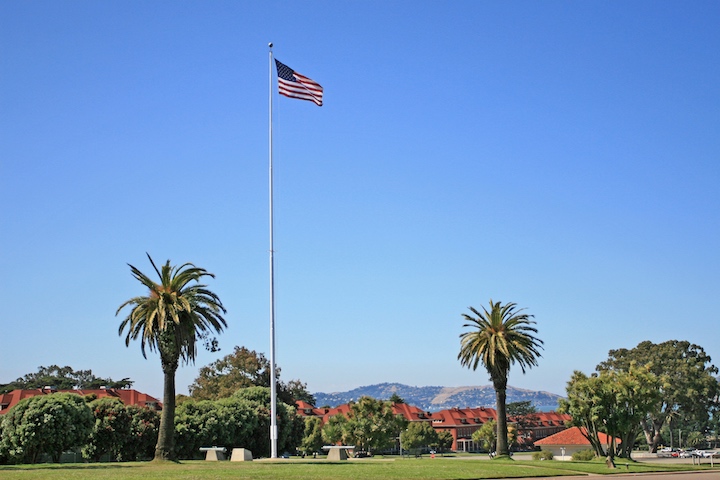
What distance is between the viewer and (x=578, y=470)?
1961 inches

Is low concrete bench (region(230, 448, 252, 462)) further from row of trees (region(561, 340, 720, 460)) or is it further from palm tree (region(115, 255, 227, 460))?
row of trees (region(561, 340, 720, 460))

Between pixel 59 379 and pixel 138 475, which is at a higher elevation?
pixel 59 379

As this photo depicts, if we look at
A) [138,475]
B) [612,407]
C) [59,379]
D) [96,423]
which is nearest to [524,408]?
[59,379]

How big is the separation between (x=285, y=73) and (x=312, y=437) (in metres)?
75.2

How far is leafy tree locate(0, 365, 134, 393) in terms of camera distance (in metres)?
144

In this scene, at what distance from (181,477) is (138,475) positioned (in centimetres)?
242

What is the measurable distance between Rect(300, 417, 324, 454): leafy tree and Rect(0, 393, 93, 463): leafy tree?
5697cm

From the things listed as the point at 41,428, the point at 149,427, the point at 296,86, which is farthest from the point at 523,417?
the point at 296,86

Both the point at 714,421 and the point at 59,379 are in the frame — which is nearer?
the point at 714,421

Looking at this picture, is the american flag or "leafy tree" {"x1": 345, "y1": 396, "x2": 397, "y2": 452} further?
"leafy tree" {"x1": 345, "y1": 396, "x2": 397, "y2": 452}

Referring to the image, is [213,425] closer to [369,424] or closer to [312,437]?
[369,424]

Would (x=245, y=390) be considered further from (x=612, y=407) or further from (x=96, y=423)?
(x=612, y=407)


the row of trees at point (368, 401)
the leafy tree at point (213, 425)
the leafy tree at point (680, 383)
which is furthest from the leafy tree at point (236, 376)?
the leafy tree at point (680, 383)

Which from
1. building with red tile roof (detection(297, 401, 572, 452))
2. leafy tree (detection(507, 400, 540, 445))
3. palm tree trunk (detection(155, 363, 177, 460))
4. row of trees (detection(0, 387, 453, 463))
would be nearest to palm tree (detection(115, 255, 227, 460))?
palm tree trunk (detection(155, 363, 177, 460))
